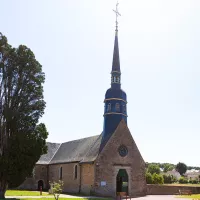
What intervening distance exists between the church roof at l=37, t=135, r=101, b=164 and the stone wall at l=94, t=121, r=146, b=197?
55.3 inches

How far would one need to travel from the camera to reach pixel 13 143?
2578cm

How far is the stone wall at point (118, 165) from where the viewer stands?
3431cm

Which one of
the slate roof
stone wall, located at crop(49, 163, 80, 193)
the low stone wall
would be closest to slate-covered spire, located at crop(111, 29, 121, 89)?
stone wall, located at crop(49, 163, 80, 193)

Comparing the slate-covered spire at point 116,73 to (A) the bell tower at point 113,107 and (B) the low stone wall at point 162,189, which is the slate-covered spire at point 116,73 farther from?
(B) the low stone wall at point 162,189

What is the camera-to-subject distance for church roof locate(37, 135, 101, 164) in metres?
37.1

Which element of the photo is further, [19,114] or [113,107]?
[113,107]

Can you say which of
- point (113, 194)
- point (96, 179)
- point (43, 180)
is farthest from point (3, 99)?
point (43, 180)

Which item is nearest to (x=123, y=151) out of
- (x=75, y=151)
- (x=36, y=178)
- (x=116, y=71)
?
(x=75, y=151)

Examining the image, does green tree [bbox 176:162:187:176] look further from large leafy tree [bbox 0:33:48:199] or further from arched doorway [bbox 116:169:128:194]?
large leafy tree [bbox 0:33:48:199]

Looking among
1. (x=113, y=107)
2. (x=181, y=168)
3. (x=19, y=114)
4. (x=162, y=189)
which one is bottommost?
(x=162, y=189)

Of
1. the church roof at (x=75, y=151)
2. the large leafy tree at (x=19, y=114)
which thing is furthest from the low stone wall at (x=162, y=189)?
the large leafy tree at (x=19, y=114)

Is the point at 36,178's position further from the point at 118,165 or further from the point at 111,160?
the point at 118,165

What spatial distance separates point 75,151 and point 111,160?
337 inches

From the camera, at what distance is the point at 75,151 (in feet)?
140
